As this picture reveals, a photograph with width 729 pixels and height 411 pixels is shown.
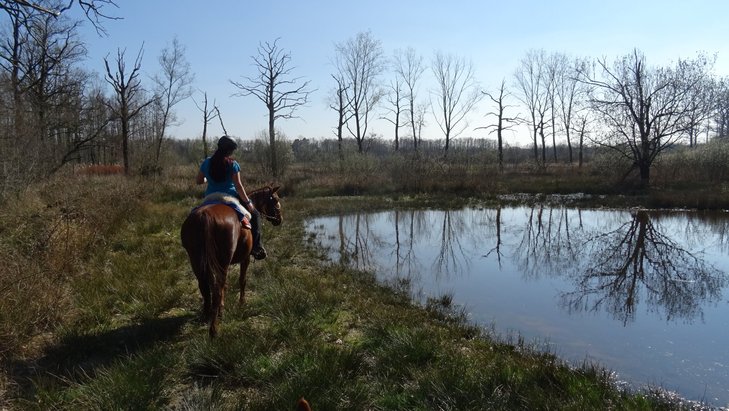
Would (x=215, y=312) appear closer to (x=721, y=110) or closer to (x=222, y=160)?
(x=222, y=160)

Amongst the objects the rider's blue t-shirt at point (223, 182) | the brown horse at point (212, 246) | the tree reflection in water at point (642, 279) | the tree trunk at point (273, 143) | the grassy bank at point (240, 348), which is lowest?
the tree reflection in water at point (642, 279)

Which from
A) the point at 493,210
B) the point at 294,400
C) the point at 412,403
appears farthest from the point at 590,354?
the point at 493,210

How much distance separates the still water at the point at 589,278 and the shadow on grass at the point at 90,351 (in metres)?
4.47

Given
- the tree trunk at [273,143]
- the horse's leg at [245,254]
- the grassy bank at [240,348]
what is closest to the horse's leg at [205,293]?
the grassy bank at [240,348]

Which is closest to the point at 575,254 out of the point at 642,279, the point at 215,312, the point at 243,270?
the point at 642,279

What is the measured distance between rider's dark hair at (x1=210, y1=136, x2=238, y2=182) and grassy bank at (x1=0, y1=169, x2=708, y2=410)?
1820 mm

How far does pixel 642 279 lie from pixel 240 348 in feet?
28.2

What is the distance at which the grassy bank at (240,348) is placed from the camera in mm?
3627

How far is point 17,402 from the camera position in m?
3.51

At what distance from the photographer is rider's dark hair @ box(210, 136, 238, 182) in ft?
18.4

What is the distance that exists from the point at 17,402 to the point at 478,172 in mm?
27662

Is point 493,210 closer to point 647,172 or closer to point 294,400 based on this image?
point 647,172

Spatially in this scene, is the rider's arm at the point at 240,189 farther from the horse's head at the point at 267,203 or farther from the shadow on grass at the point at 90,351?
the shadow on grass at the point at 90,351

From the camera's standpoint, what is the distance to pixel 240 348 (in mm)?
4375
